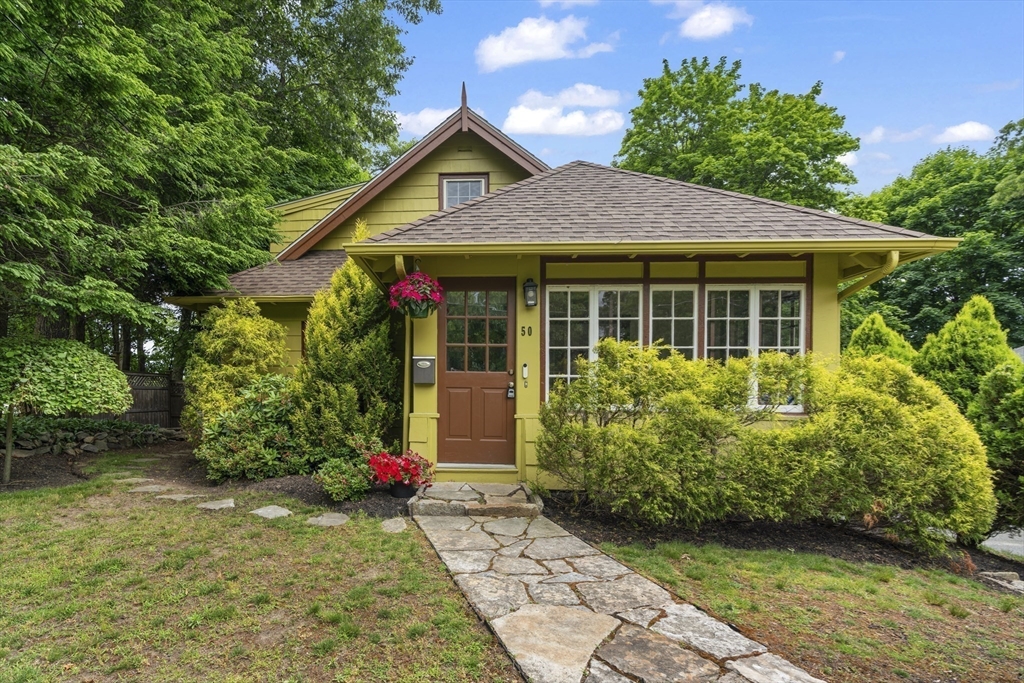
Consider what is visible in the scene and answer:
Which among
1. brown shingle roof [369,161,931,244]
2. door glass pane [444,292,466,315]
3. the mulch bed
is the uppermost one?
brown shingle roof [369,161,931,244]

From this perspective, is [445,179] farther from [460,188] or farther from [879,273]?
[879,273]

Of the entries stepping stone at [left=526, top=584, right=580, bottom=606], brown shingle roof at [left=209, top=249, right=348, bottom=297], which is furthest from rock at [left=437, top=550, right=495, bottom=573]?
brown shingle roof at [left=209, top=249, right=348, bottom=297]

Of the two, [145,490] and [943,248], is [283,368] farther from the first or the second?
[943,248]

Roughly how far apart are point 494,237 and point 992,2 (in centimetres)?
1010

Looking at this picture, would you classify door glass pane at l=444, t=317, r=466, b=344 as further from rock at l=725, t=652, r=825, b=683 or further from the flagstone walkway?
rock at l=725, t=652, r=825, b=683

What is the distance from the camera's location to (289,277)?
324 inches

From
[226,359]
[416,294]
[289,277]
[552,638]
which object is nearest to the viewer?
[552,638]

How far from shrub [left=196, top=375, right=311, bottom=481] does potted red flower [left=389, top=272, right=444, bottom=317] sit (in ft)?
6.41

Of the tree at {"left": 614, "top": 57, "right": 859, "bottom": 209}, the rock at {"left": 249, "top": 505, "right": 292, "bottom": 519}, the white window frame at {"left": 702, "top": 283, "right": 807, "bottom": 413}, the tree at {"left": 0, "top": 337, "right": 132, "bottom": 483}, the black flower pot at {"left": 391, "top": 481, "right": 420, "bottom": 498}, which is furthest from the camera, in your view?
the tree at {"left": 614, "top": 57, "right": 859, "bottom": 209}

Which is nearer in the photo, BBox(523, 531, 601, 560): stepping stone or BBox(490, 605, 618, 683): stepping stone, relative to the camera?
BBox(490, 605, 618, 683): stepping stone

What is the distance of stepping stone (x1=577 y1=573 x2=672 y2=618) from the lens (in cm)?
282

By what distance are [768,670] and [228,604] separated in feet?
9.66

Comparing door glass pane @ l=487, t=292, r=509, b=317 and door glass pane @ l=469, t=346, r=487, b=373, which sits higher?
door glass pane @ l=487, t=292, r=509, b=317

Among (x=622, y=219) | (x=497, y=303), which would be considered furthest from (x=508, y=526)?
(x=622, y=219)
